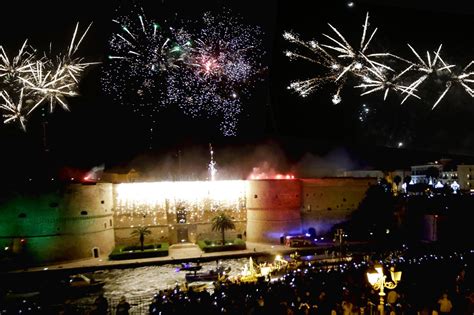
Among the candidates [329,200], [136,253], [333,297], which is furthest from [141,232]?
[333,297]

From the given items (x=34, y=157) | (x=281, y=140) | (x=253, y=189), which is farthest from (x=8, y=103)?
(x=281, y=140)

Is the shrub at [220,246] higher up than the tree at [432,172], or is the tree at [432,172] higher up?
the tree at [432,172]

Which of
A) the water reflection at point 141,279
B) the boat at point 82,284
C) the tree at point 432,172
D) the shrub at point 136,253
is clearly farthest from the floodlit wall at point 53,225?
the tree at point 432,172

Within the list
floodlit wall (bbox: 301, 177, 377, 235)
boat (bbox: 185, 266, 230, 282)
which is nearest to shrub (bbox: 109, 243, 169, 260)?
boat (bbox: 185, 266, 230, 282)

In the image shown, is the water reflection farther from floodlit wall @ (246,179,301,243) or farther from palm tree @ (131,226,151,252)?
floodlit wall @ (246,179,301,243)

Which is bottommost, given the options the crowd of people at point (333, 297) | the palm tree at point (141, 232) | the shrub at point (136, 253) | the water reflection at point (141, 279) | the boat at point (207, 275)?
the water reflection at point (141, 279)

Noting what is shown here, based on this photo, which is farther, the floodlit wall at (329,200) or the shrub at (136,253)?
the floodlit wall at (329,200)

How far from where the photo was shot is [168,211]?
30.8 m

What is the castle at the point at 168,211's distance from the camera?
25.7 meters

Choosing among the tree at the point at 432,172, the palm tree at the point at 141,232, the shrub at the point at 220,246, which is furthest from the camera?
the tree at the point at 432,172

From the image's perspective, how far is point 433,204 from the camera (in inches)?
1199

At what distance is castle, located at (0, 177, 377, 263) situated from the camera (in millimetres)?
25656

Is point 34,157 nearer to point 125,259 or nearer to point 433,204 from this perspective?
point 125,259

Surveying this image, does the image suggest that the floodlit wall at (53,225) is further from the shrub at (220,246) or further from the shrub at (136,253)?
the shrub at (220,246)
